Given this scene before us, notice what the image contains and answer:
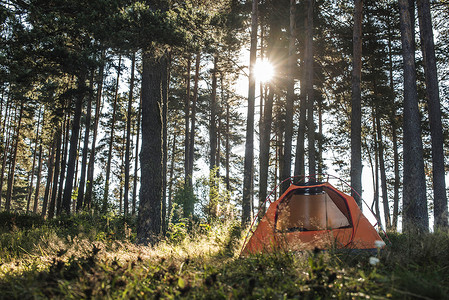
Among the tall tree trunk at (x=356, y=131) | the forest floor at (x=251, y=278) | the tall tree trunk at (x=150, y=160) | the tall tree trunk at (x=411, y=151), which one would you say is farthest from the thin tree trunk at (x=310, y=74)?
the forest floor at (x=251, y=278)

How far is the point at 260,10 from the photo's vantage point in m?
14.7

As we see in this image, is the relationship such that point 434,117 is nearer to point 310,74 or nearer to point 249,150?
point 310,74

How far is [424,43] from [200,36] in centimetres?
796

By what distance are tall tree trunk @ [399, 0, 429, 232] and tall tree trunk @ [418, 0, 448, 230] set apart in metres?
1.45

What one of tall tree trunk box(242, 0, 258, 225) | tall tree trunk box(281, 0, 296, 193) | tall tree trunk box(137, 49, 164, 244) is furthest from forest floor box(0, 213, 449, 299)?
tall tree trunk box(281, 0, 296, 193)

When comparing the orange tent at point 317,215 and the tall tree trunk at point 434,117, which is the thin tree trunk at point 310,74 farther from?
the orange tent at point 317,215

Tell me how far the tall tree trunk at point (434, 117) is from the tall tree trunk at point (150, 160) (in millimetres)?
8447

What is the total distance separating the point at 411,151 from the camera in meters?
8.79

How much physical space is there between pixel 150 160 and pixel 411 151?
735 centimetres

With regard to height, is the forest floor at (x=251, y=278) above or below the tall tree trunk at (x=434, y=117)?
below

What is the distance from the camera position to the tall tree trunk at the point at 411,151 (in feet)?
27.9

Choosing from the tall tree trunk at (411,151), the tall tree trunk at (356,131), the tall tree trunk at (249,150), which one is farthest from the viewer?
the tall tree trunk at (249,150)

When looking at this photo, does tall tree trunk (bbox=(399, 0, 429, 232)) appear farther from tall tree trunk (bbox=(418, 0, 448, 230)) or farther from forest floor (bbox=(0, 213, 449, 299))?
forest floor (bbox=(0, 213, 449, 299))

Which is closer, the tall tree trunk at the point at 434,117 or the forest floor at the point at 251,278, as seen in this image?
the forest floor at the point at 251,278
